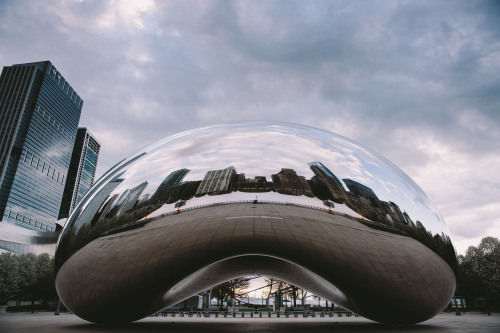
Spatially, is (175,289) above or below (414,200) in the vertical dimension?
below

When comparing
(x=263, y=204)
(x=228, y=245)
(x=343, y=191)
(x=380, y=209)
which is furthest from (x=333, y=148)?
(x=228, y=245)

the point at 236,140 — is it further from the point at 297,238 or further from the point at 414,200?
the point at 414,200

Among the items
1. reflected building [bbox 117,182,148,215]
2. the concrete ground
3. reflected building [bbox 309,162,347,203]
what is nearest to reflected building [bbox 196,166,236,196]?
reflected building [bbox 117,182,148,215]

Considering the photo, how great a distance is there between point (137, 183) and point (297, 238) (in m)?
2.43

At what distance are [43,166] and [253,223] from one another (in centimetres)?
21042

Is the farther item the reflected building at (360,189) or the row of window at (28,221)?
the row of window at (28,221)

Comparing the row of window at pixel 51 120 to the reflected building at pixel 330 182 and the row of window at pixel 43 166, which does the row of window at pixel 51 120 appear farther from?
the reflected building at pixel 330 182

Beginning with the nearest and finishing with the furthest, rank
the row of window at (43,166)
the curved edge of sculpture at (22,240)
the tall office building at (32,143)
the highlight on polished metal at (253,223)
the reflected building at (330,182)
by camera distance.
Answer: the highlight on polished metal at (253,223), the reflected building at (330,182), the curved edge of sculpture at (22,240), the tall office building at (32,143), the row of window at (43,166)

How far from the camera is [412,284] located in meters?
4.45

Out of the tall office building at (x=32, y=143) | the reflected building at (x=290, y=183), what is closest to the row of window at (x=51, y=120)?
the tall office building at (x=32, y=143)

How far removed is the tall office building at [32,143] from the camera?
155875 mm

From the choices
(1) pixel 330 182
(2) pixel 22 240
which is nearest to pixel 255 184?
(1) pixel 330 182

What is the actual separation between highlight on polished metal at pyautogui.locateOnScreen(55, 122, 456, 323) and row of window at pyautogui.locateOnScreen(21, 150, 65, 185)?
19771 centimetres

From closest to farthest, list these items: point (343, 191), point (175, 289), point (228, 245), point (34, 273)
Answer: point (228, 245)
point (343, 191)
point (175, 289)
point (34, 273)
